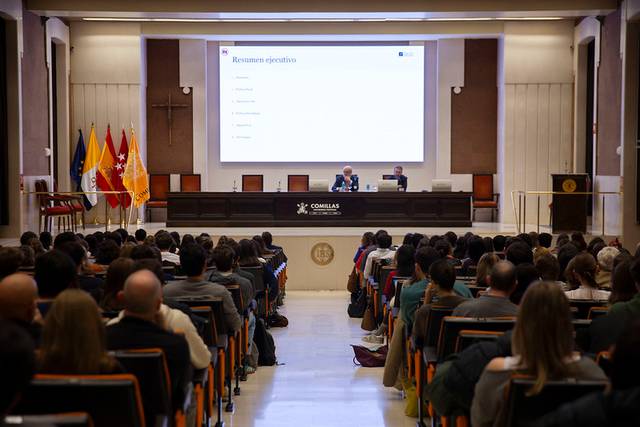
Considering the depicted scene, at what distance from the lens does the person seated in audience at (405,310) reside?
5688 mm

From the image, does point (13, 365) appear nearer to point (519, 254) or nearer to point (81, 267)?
point (81, 267)

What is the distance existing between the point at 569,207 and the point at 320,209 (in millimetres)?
3961

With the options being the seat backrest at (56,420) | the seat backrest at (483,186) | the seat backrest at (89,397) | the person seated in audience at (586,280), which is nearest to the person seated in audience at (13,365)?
the seat backrest at (56,420)

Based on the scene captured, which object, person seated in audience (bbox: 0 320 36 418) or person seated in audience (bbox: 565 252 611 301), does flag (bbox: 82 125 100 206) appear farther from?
person seated in audience (bbox: 0 320 36 418)

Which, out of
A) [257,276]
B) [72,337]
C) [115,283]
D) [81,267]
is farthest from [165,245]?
[72,337]

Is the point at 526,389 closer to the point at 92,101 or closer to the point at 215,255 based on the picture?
the point at 215,255

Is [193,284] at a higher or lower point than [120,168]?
lower

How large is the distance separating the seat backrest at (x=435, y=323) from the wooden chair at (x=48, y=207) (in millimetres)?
9773

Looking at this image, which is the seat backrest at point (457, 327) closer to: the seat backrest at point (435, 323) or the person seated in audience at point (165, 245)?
the seat backrest at point (435, 323)

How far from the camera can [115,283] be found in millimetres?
4383

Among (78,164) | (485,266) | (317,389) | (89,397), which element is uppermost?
(78,164)

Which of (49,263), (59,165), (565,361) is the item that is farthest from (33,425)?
(59,165)

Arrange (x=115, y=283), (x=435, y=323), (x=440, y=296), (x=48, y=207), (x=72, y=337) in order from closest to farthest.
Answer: (x=72, y=337)
(x=115, y=283)
(x=435, y=323)
(x=440, y=296)
(x=48, y=207)

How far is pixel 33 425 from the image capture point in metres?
2.06
